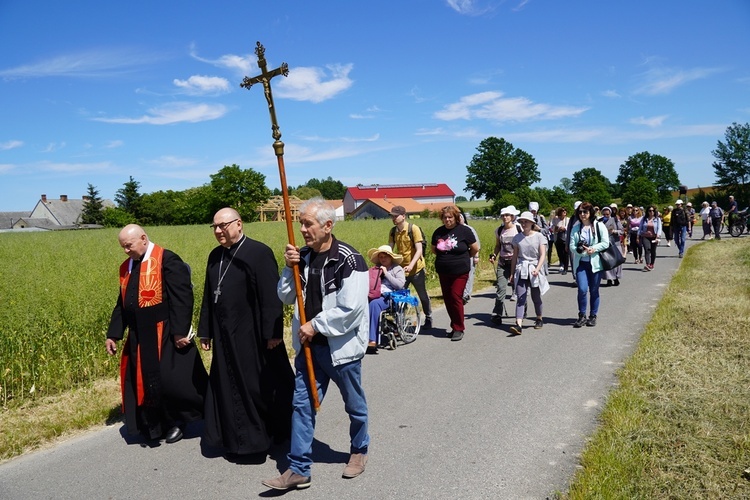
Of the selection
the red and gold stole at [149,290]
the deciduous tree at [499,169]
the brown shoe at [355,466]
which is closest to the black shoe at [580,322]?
the brown shoe at [355,466]

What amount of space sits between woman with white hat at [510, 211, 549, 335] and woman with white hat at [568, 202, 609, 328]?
620 mm

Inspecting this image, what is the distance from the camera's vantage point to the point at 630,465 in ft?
12.8

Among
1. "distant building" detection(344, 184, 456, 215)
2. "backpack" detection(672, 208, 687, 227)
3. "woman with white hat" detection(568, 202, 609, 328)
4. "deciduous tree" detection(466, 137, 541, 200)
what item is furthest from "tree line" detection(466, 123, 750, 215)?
"woman with white hat" detection(568, 202, 609, 328)

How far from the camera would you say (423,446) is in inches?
179

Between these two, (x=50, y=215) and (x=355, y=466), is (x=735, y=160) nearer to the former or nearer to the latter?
(x=355, y=466)

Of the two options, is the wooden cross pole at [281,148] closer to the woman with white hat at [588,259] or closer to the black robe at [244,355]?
the black robe at [244,355]

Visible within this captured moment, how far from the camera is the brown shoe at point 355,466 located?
405 centimetres

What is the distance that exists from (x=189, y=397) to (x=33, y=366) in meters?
2.66

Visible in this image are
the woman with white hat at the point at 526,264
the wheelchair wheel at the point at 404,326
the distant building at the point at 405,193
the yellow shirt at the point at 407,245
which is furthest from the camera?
the distant building at the point at 405,193

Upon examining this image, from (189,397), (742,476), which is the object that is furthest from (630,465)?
(189,397)

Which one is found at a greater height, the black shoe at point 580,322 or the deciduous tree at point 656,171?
the deciduous tree at point 656,171

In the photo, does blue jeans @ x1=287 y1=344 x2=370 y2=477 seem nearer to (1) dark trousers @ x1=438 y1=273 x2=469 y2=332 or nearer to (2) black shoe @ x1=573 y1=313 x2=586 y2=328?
(1) dark trousers @ x1=438 y1=273 x2=469 y2=332

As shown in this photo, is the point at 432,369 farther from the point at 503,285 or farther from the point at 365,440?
the point at 503,285

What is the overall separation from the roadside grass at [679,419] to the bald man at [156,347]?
3135mm
